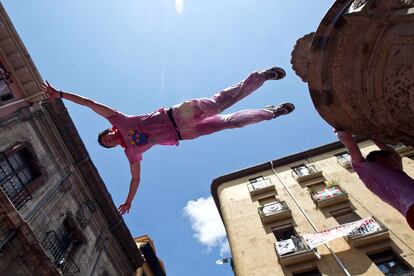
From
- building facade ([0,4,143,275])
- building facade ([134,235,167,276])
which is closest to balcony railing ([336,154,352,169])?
building facade ([0,4,143,275])

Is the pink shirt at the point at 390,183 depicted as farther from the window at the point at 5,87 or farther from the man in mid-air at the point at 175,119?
the window at the point at 5,87

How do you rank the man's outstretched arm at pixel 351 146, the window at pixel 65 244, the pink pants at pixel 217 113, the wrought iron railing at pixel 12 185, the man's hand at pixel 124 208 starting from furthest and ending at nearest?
the window at pixel 65 244
the wrought iron railing at pixel 12 185
the man's hand at pixel 124 208
the pink pants at pixel 217 113
the man's outstretched arm at pixel 351 146

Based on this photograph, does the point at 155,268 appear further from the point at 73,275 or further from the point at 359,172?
the point at 359,172

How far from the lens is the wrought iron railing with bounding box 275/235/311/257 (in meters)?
12.3

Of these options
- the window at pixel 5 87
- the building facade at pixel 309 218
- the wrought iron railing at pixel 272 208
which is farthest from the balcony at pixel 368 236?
the window at pixel 5 87

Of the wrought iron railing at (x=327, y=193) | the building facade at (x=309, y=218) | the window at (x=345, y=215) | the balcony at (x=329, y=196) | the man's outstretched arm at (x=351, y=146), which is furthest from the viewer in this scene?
the wrought iron railing at (x=327, y=193)

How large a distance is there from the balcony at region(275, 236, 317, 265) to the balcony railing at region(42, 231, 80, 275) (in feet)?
25.8

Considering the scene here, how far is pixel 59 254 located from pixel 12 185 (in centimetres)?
291

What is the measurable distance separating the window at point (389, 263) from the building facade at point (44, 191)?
10965 mm

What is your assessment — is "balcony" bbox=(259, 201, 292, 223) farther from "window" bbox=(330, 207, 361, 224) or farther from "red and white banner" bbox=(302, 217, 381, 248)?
"red and white banner" bbox=(302, 217, 381, 248)

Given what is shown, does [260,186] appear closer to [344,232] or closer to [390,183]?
[344,232]

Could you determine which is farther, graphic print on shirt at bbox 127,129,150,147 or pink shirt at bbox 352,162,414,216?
graphic print on shirt at bbox 127,129,150,147

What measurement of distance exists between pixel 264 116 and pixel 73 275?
903 centimetres

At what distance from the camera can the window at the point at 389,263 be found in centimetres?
1063
